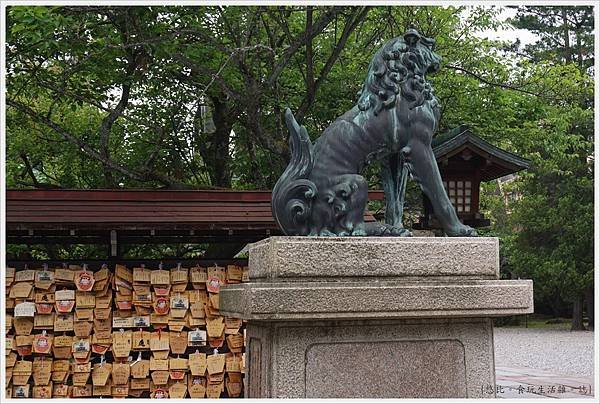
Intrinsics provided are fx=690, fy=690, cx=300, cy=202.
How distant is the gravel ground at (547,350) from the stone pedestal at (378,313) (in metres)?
8.71

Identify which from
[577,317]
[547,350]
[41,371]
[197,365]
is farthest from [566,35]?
[41,371]

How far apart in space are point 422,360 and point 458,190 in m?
5.50

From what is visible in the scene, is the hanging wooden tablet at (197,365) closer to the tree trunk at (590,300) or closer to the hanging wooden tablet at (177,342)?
the hanging wooden tablet at (177,342)

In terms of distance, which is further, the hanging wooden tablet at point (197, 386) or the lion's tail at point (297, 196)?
the hanging wooden tablet at point (197, 386)

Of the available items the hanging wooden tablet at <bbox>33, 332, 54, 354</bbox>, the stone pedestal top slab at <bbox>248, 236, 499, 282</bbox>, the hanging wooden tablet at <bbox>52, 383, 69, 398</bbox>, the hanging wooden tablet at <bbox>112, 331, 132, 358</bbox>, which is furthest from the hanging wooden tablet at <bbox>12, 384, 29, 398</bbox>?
the stone pedestal top slab at <bbox>248, 236, 499, 282</bbox>

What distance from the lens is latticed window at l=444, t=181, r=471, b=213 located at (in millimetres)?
9742

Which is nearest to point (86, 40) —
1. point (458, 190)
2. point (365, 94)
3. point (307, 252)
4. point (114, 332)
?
point (114, 332)

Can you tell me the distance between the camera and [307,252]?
4.38 meters

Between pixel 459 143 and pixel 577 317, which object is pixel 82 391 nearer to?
pixel 459 143

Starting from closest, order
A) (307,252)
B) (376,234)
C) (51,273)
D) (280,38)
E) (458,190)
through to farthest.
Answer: (307,252), (376,234), (51,273), (458,190), (280,38)

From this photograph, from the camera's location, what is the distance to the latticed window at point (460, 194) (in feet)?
32.0

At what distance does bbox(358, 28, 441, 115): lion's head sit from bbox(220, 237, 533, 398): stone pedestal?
1075 millimetres

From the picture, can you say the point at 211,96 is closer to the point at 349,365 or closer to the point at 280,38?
the point at 280,38

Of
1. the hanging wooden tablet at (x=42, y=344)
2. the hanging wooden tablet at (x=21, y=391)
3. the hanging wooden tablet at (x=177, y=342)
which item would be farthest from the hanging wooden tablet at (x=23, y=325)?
the hanging wooden tablet at (x=177, y=342)
